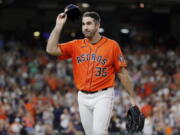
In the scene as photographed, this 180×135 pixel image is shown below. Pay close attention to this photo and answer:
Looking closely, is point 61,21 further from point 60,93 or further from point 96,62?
→ point 60,93

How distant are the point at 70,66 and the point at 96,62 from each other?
34.7ft

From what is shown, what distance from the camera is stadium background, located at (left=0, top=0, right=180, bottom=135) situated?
13.1m

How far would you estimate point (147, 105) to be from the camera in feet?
46.8

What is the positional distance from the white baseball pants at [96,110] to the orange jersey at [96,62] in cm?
10

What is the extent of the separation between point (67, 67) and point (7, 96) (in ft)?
10.4

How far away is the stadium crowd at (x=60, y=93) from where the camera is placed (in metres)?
12.9

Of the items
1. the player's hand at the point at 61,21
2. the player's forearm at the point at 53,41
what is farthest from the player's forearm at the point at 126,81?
the player's hand at the point at 61,21

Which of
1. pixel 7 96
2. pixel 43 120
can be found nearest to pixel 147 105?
pixel 43 120

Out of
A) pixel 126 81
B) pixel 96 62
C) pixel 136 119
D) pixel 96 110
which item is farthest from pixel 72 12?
pixel 136 119

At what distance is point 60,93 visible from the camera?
15.2 m

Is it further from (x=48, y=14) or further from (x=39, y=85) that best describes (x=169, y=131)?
(x=48, y=14)

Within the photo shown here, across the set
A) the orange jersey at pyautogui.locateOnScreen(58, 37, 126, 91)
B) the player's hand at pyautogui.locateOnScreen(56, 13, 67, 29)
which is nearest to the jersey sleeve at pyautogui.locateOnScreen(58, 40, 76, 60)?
the orange jersey at pyautogui.locateOnScreen(58, 37, 126, 91)

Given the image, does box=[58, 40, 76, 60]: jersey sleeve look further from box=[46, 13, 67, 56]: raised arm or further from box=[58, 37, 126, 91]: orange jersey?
box=[46, 13, 67, 56]: raised arm

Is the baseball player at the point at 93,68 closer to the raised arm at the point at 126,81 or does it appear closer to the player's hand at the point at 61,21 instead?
the raised arm at the point at 126,81
